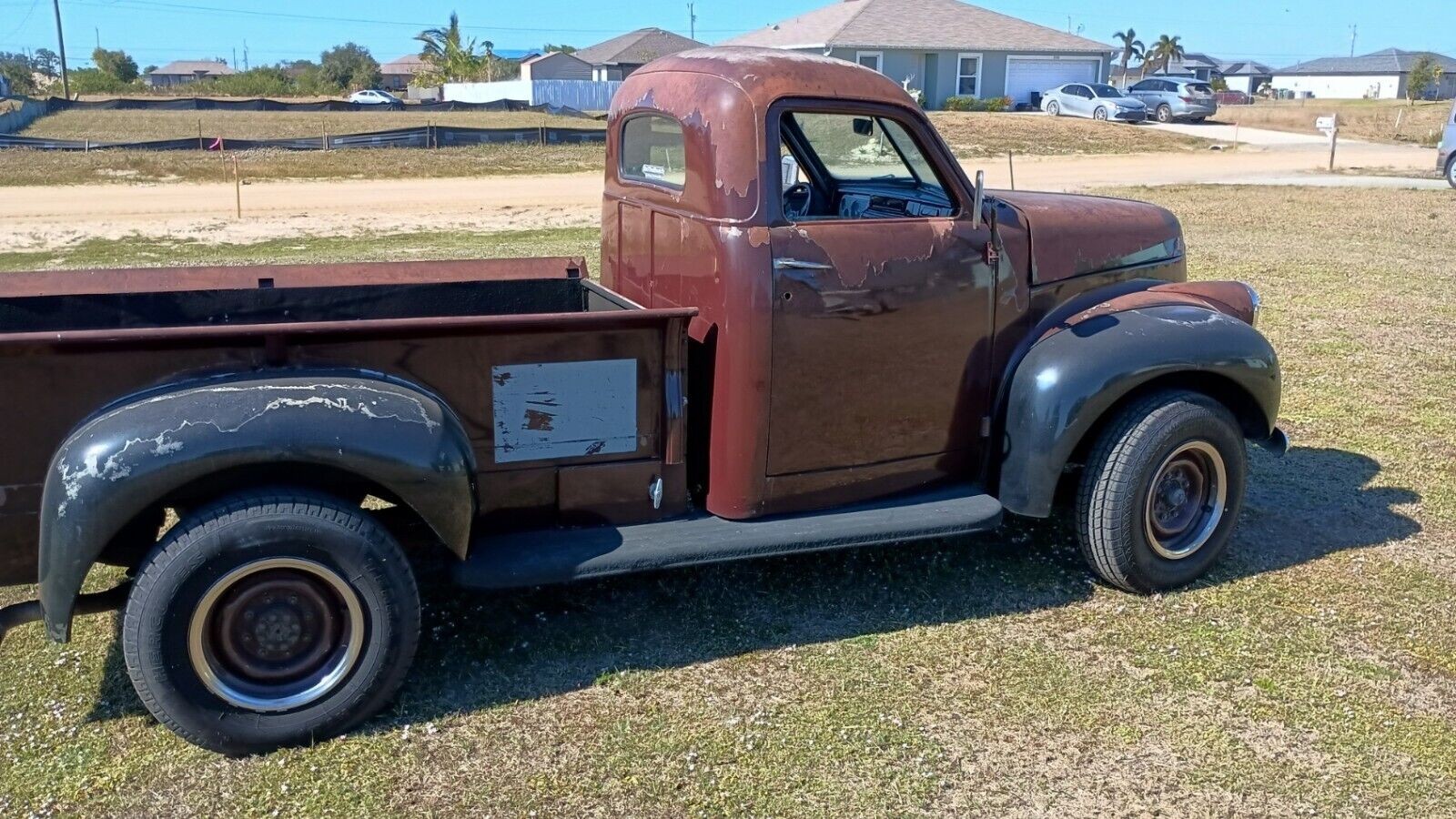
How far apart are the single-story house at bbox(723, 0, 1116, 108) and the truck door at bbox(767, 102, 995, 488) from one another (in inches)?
1536

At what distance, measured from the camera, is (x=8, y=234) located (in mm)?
13609

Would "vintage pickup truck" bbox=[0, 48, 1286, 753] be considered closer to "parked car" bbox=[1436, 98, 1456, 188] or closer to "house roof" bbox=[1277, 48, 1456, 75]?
"parked car" bbox=[1436, 98, 1456, 188]

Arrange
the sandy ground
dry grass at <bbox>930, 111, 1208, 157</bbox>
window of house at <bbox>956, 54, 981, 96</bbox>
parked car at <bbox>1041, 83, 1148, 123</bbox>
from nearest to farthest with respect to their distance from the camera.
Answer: the sandy ground < dry grass at <bbox>930, 111, 1208, 157</bbox> < parked car at <bbox>1041, 83, 1148, 123</bbox> < window of house at <bbox>956, 54, 981, 96</bbox>

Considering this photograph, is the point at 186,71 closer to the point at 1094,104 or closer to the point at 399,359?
the point at 1094,104

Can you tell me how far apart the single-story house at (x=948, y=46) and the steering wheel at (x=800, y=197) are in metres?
38.5

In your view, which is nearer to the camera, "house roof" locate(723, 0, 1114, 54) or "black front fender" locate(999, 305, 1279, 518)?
"black front fender" locate(999, 305, 1279, 518)

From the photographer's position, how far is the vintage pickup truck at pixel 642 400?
3123 millimetres

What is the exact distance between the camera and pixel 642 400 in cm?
370

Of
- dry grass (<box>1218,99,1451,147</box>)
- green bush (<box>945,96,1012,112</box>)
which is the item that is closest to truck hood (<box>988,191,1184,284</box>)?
dry grass (<box>1218,99,1451,147</box>)

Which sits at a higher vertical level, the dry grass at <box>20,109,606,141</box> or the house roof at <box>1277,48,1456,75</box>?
the house roof at <box>1277,48,1456,75</box>

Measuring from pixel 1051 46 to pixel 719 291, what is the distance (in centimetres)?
4624

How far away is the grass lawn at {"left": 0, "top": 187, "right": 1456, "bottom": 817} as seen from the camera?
3.16 m

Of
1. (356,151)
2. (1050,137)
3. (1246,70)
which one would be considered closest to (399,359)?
(356,151)

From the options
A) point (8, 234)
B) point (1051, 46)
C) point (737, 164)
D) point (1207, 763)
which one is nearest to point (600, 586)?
point (737, 164)
